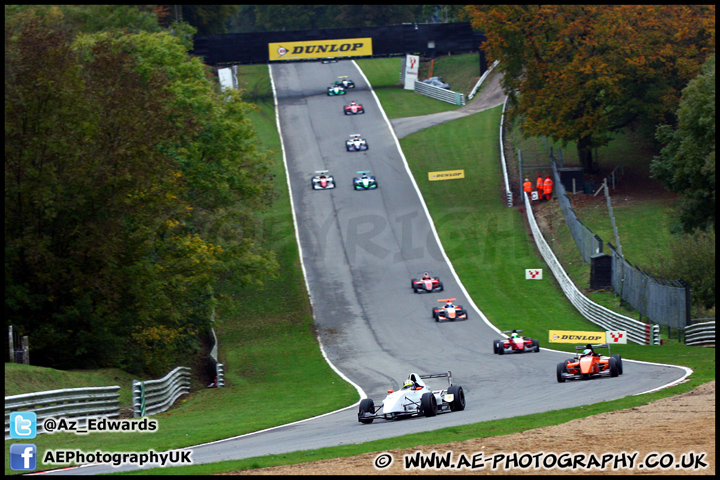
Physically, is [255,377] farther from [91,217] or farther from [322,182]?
[322,182]

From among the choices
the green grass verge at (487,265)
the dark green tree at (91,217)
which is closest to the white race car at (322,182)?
the green grass verge at (487,265)

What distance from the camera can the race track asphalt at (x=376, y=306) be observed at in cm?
1848

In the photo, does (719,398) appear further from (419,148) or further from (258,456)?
(419,148)

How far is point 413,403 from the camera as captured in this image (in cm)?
1908

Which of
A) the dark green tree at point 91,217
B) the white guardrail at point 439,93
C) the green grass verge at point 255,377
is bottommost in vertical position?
the green grass verge at point 255,377

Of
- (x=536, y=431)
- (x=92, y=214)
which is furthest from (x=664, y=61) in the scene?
(x=536, y=431)

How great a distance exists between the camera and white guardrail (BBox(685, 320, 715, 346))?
30.8m

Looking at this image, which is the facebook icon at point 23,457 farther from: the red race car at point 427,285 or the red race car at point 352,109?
the red race car at point 352,109

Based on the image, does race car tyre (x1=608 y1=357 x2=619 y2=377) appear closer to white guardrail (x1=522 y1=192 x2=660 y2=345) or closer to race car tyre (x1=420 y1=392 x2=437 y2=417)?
race car tyre (x1=420 y1=392 x2=437 y2=417)

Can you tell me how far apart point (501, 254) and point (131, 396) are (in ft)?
94.1

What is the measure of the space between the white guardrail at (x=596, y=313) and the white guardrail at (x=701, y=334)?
1.16m

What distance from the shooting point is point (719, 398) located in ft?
51.3

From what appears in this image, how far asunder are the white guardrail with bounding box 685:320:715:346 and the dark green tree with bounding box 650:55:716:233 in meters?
9.06

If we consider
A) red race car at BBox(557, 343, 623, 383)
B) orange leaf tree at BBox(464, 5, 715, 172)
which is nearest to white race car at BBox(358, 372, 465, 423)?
red race car at BBox(557, 343, 623, 383)
